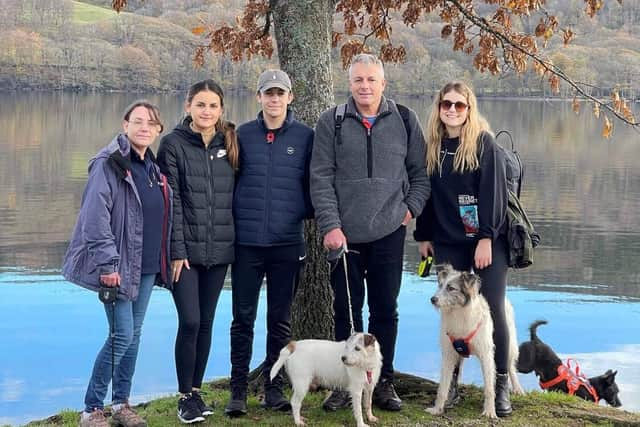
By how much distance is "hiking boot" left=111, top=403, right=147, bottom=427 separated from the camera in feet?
19.8

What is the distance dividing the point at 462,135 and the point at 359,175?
84 centimetres

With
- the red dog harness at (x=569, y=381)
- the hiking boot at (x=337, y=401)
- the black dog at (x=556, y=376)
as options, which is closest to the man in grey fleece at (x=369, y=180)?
the hiking boot at (x=337, y=401)

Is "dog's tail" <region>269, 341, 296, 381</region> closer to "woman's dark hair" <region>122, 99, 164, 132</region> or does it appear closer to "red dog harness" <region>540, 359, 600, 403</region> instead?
"woman's dark hair" <region>122, 99, 164, 132</region>

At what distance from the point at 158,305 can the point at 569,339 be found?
6.56m

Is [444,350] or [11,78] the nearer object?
[444,350]

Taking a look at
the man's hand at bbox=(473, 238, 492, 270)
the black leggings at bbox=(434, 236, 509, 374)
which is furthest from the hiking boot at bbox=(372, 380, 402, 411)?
the man's hand at bbox=(473, 238, 492, 270)

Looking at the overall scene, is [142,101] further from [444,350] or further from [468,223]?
[444,350]

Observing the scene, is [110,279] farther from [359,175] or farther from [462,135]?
[462,135]

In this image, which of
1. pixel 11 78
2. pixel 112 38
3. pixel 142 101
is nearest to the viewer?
pixel 142 101

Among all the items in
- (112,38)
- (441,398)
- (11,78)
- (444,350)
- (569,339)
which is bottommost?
(569,339)

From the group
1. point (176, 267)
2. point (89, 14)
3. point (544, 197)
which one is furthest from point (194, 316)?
point (89, 14)

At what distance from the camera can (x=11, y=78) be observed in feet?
376

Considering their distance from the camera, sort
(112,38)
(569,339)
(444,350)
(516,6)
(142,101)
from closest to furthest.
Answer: (142,101) < (444,350) < (516,6) < (569,339) < (112,38)

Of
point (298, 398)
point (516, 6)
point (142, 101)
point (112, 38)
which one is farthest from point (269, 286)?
point (112, 38)
